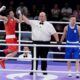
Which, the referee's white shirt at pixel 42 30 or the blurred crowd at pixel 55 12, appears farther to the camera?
the blurred crowd at pixel 55 12

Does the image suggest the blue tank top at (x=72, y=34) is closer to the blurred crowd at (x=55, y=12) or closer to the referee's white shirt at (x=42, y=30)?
the referee's white shirt at (x=42, y=30)

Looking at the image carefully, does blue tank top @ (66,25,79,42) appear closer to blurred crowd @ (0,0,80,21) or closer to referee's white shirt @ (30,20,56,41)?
referee's white shirt @ (30,20,56,41)

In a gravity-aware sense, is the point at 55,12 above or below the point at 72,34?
above

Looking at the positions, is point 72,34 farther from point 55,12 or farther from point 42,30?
point 55,12

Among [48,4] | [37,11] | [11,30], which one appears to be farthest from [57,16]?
[11,30]

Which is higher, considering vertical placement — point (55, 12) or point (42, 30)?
point (55, 12)

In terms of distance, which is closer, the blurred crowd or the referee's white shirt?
the referee's white shirt

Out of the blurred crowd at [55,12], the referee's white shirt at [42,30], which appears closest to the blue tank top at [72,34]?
the referee's white shirt at [42,30]

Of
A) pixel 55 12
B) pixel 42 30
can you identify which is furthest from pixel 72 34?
pixel 55 12

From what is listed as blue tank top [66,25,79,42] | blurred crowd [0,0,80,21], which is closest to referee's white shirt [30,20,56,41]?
blue tank top [66,25,79,42]

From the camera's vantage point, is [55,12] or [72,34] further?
[55,12]

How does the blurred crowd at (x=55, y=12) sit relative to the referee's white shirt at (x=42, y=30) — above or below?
above

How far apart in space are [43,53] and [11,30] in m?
0.87

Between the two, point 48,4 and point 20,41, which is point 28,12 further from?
point 20,41
